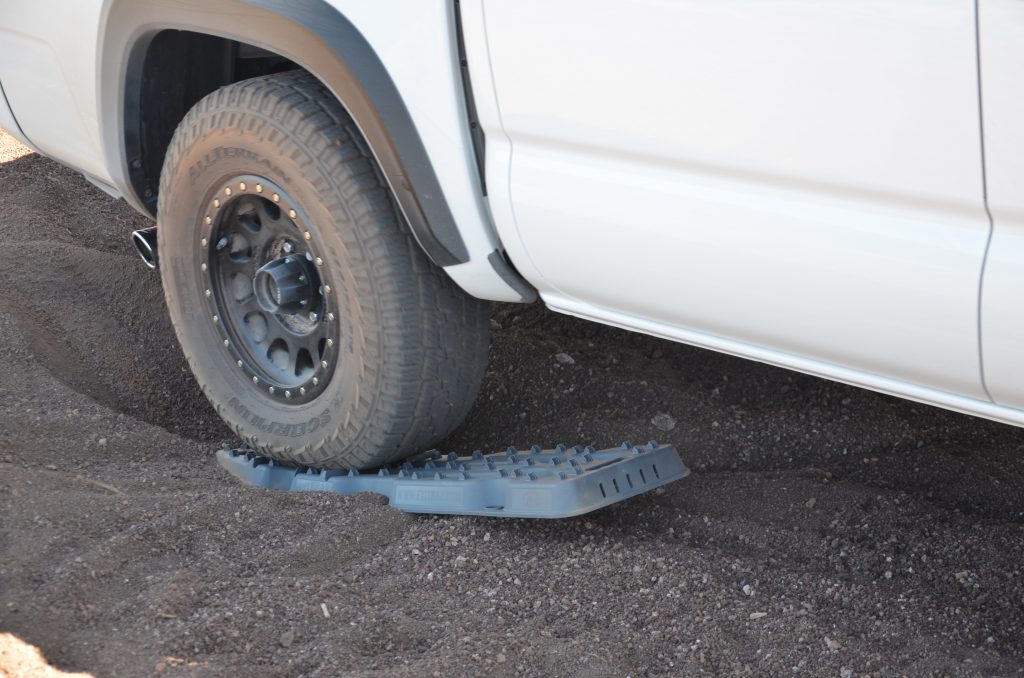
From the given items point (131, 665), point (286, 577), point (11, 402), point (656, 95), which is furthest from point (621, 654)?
point (11, 402)

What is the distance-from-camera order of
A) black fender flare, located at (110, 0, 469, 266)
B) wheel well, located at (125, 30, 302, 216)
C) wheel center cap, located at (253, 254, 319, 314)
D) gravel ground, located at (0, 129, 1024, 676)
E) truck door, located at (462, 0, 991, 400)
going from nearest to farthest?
1. truck door, located at (462, 0, 991, 400)
2. gravel ground, located at (0, 129, 1024, 676)
3. black fender flare, located at (110, 0, 469, 266)
4. wheel center cap, located at (253, 254, 319, 314)
5. wheel well, located at (125, 30, 302, 216)

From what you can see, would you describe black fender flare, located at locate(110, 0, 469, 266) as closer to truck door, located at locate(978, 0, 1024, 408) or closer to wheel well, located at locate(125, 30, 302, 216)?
wheel well, located at locate(125, 30, 302, 216)

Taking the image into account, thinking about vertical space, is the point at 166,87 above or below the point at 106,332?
above

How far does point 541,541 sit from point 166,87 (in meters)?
1.62

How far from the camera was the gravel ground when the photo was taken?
2.19 metres

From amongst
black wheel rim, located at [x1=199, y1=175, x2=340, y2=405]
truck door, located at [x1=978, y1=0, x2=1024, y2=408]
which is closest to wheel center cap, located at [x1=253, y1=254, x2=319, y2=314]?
black wheel rim, located at [x1=199, y1=175, x2=340, y2=405]

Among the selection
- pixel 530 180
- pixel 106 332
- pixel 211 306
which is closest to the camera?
pixel 530 180

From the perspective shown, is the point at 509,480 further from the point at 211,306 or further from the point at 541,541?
the point at 211,306

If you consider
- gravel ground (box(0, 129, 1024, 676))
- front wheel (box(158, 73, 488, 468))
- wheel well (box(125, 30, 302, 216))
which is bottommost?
gravel ground (box(0, 129, 1024, 676))

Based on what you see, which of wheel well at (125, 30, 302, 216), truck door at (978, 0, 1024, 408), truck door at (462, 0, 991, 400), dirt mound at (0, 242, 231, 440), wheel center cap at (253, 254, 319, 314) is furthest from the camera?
dirt mound at (0, 242, 231, 440)

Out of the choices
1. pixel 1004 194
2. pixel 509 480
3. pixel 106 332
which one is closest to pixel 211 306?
pixel 106 332

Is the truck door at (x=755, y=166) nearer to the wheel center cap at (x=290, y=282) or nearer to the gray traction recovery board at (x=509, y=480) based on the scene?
the gray traction recovery board at (x=509, y=480)

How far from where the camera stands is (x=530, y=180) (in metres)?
2.25

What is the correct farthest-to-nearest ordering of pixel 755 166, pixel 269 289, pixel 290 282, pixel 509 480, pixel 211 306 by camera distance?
pixel 211 306
pixel 269 289
pixel 290 282
pixel 509 480
pixel 755 166
